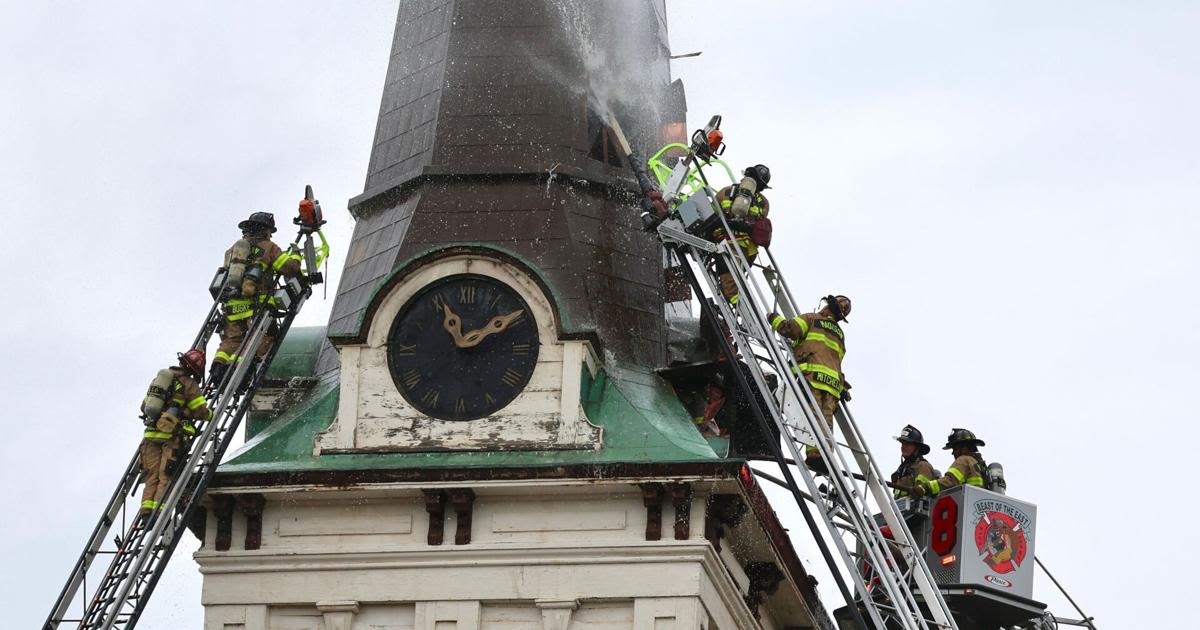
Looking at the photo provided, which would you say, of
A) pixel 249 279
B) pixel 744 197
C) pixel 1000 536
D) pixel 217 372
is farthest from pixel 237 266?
pixel 1000 536

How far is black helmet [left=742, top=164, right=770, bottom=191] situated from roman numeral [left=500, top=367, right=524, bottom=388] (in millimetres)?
4940

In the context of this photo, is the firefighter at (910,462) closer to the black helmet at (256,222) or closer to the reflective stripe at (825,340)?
the reflective stripe at (825,340)

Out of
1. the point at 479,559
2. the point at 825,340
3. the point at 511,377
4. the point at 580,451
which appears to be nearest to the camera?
the point at 479,559

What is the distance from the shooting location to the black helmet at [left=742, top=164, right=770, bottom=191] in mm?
40844

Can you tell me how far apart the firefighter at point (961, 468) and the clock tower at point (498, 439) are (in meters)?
2.37

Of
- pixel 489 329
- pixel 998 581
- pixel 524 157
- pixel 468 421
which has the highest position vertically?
pixel 524 157

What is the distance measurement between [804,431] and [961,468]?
2842 mm

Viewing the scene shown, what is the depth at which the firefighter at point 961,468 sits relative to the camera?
40.1 metres

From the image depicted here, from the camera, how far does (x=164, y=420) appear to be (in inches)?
1511

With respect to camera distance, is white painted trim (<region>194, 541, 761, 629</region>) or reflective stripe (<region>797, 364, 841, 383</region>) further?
reflective stripe (<region>797, 364, 841, 383</region>)

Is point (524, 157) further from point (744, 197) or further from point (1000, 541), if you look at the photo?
point (1000, 541)

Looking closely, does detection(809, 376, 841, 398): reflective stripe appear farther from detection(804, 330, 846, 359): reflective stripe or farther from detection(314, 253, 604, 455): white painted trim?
detection(314, 253, 604, 455): white painted trim

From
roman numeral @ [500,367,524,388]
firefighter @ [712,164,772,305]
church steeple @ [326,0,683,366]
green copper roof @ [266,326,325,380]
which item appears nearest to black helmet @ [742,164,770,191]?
firefighter @ [712,164,772,305]

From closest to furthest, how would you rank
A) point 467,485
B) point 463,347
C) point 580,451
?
point 467,485, point 580,451, point 463,347
